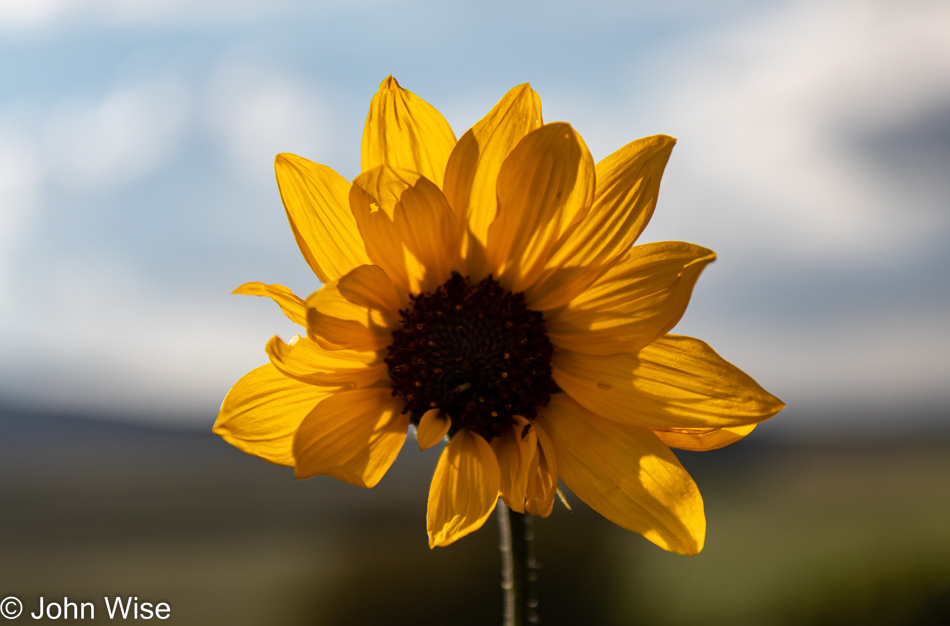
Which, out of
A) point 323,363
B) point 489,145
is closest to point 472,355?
point 323,363

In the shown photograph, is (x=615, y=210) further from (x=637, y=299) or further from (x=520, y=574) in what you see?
(x=520, y=574)

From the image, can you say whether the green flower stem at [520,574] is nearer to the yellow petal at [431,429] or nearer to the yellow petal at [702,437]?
the yellow petal at [431,429]

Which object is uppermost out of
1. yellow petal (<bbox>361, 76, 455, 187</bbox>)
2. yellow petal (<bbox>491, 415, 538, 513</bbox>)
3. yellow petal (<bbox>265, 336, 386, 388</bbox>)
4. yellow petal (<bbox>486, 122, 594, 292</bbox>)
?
yellow petal (<bbox>361, 76, 455, 187</bbox>)

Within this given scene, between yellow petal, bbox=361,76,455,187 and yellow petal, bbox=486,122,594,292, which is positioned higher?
yellow petal, bbox=361,76,455,187

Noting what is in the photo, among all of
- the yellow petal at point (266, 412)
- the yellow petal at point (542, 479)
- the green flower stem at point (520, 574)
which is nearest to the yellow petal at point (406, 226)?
the yellow petal at point (266, 412)

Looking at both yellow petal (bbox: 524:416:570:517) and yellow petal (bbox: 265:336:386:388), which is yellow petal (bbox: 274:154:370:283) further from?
yellow petal (bbox: 524:416:570:517)

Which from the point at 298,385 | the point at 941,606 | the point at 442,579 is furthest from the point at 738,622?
the point at 298,385

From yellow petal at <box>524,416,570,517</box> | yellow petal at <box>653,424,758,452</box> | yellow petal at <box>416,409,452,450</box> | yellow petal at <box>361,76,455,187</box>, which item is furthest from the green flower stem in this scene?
yellow petal at <box>361,76,455,187</box>
